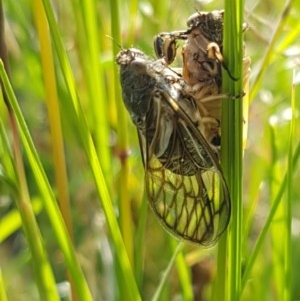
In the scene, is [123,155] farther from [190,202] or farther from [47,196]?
[47,196]

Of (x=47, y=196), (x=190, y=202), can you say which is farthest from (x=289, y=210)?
(x=47, y=196)

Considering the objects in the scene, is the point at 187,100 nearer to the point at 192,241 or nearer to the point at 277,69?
the point at 192,241

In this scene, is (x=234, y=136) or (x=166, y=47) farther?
(x=166, y=47)

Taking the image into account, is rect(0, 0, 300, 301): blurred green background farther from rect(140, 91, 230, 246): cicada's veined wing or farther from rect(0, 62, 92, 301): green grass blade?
rect(0, 62, 92, 301): green grass blade

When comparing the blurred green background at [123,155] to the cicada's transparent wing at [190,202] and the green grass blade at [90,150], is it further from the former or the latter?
the green grass blade at [90,150]

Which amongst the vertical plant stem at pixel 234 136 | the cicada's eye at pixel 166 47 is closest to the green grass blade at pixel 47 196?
the vertical plant stem at pixel 234 136

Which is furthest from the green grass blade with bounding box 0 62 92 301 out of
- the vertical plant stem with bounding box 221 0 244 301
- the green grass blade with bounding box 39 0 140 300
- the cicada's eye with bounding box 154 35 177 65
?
the cicada's eye with bounding box 154 35 177 65
